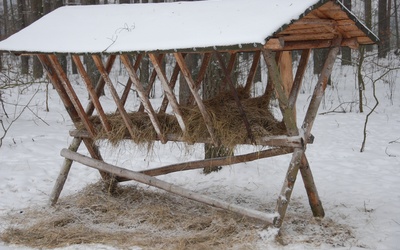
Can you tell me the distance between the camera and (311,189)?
536cm

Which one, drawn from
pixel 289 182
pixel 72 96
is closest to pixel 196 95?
pixel 289 182

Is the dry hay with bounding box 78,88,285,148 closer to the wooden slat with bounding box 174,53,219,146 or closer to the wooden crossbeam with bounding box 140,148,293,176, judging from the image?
the wooden slat with bounding box 174,53,219,146

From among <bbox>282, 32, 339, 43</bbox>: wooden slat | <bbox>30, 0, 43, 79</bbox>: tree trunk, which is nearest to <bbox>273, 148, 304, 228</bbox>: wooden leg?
<bbox>282, 32, 339, 43</bbox>: wooden slat

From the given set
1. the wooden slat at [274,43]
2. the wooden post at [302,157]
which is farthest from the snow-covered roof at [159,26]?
the wooden post at [302,157]

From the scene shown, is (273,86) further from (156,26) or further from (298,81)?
(156,26)

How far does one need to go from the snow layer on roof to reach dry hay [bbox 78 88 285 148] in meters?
0.86

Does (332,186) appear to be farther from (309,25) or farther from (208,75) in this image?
(309,25)

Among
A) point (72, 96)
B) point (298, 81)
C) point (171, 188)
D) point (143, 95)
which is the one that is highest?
point (298, 81)

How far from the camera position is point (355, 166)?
7.70 m

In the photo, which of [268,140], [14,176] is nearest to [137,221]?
[268,140]

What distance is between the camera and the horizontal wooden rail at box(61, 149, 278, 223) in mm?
4775

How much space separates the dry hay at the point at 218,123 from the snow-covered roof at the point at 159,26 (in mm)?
862

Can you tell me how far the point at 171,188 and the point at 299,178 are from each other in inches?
97.6

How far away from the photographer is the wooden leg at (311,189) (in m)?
5.26
